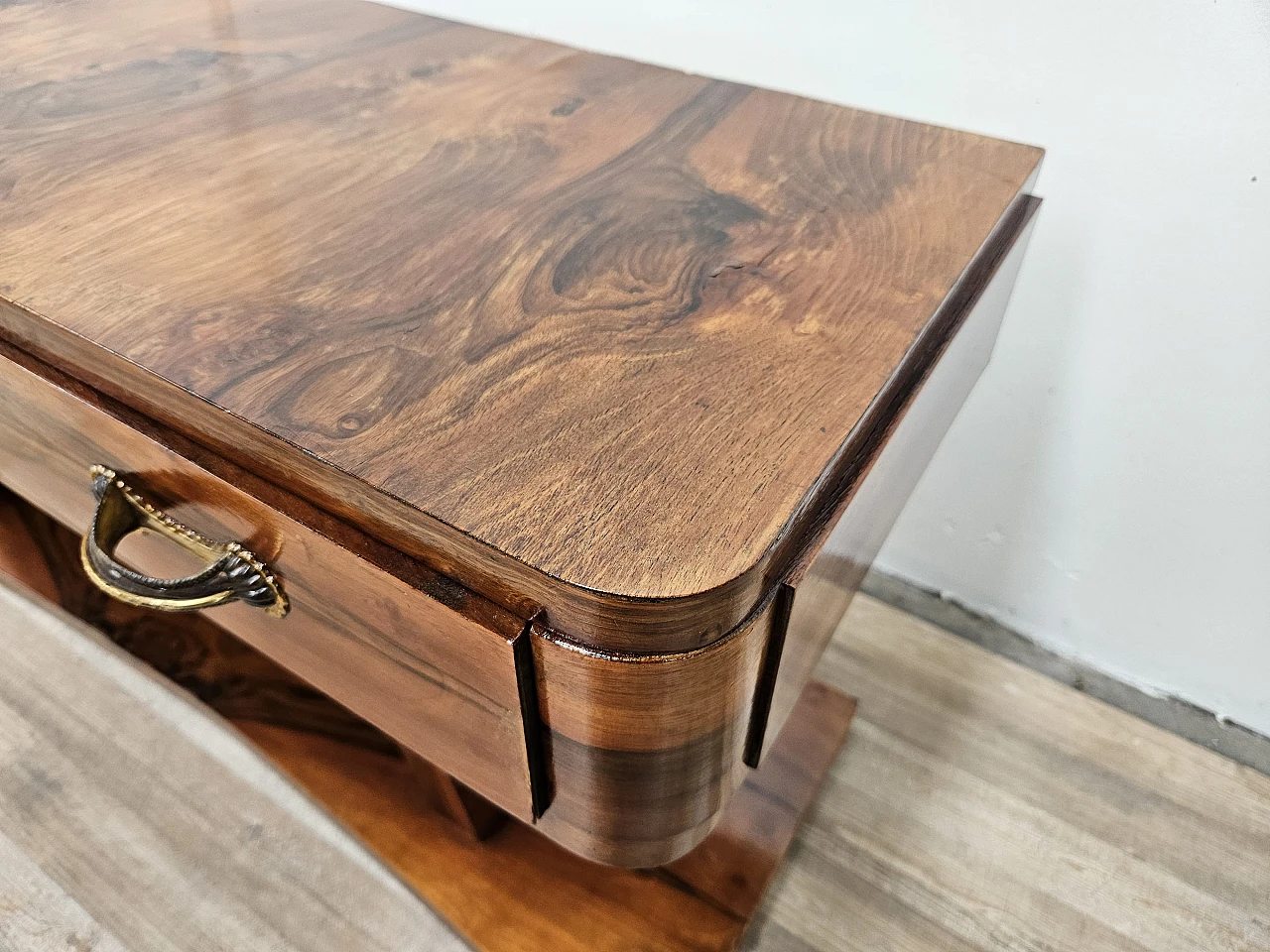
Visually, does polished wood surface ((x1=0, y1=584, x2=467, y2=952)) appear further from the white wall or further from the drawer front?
the white wall

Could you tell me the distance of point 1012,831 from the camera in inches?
29.6

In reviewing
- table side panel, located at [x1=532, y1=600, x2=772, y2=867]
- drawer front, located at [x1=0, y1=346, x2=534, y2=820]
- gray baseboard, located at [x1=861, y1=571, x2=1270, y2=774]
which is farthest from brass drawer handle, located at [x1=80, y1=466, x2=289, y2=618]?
gray baseboard, located at [x1=861, y1=571, x2=1270, y2=774]

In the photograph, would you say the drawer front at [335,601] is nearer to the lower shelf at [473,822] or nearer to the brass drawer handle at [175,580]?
the brass drawer handle at [175,580]

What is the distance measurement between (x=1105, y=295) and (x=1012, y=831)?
45cm

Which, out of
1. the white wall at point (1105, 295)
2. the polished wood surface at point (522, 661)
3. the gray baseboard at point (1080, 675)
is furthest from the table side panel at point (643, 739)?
the gray baseboard at point (1080, 675)

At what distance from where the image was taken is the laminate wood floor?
69cm

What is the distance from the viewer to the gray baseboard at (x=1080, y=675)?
0.83 meters

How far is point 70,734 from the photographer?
0.74 meters

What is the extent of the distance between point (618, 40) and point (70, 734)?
762 mm

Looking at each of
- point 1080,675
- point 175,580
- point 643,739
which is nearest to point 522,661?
point 643,739

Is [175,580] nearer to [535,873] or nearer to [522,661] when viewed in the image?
[522,661]

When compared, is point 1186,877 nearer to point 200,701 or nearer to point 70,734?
point 200,701

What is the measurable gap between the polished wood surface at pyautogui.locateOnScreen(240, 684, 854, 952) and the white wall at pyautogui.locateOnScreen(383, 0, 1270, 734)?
1.25 feet

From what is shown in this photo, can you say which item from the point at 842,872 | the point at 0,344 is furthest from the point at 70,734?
the point at 842,872
